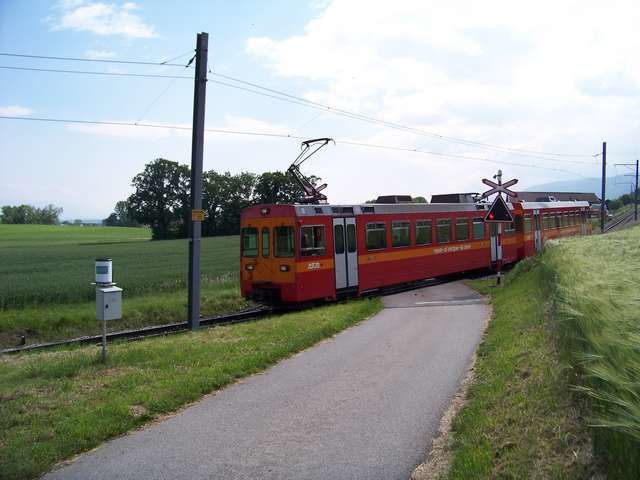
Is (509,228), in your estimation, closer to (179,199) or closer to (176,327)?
(176,327)

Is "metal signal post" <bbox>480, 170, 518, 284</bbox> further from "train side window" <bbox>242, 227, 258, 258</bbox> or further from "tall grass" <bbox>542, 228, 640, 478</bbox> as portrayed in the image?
"tall grass" <bbox>542, 228, 640, 478</bbox>

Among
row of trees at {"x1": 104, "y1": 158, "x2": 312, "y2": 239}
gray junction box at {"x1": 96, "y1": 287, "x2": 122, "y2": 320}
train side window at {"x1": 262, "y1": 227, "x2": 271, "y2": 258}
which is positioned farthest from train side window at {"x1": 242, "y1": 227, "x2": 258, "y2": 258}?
row of trees at {"x1": 104, "y1": 158, "x2": 312, "y2": 239}

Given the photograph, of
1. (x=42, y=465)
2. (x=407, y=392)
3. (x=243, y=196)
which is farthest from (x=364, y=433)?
(x=243, y=196)

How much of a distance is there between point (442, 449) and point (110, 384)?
14.4 feet

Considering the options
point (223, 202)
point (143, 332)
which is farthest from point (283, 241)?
point (223, 202)

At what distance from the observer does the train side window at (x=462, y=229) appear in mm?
21797

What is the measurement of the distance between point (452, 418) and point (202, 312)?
545 inches

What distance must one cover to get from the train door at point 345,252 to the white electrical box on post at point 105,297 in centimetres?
796

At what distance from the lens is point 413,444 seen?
5105 mm

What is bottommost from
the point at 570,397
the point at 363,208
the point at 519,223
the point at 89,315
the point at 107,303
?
the point at 89,315

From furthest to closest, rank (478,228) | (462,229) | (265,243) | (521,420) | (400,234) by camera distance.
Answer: (478,228) → (462,229) → (400,234) → (265,243) → (521,420)

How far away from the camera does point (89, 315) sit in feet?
53.3

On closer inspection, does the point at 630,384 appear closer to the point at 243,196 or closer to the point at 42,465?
the point at 42,465

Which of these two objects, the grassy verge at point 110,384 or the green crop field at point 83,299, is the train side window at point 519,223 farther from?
the grassy verge at point 110,384
